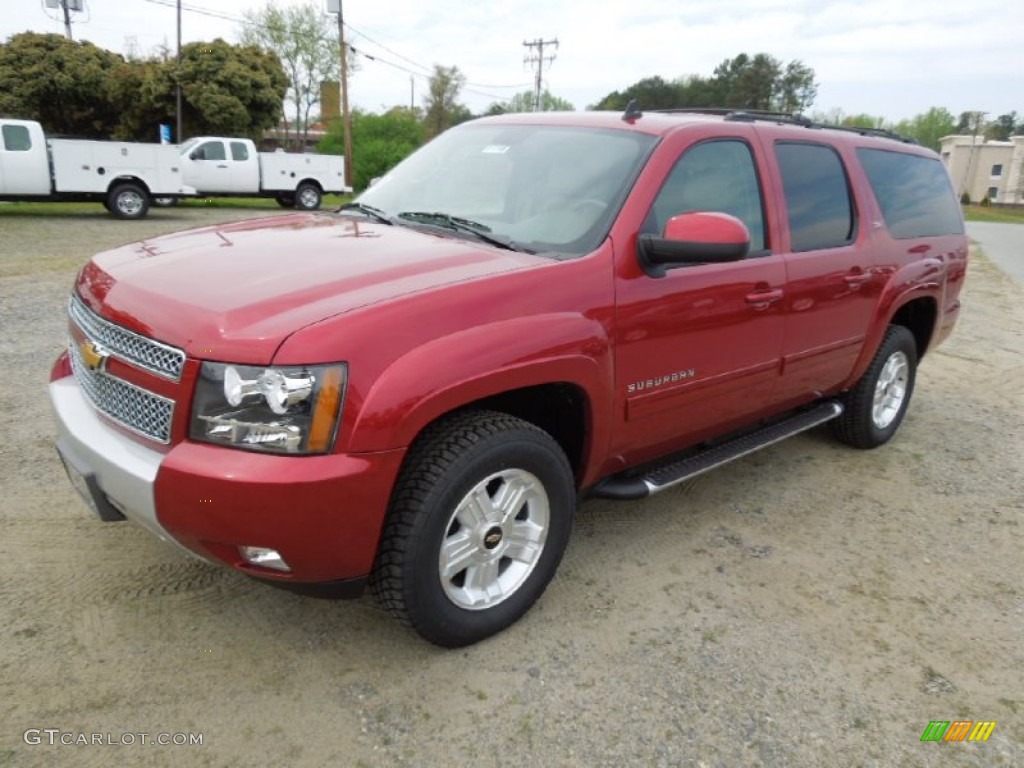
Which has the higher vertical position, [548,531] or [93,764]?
[548,531]

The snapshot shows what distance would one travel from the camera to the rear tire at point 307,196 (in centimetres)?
2208

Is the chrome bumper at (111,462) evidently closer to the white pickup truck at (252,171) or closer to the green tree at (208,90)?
the white pickup truck at (252,171)

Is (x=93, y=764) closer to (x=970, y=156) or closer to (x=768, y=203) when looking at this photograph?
(x=768, y=203)

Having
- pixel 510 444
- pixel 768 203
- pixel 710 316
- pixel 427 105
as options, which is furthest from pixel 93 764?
pixel 427 105

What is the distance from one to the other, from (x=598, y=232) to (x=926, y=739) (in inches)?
78.8

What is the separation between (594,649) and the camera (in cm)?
277

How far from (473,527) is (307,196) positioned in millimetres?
21254

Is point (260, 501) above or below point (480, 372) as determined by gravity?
below

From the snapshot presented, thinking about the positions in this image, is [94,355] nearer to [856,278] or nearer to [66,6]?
[856,278]

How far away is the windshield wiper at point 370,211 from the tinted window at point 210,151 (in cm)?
1900

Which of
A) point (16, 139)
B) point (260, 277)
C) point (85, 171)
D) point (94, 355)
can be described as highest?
point (16, 139)

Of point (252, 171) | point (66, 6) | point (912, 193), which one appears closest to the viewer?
point (912, 193)

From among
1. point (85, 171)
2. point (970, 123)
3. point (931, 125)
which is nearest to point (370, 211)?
point (85, 171)

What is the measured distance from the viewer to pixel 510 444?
2.55m
